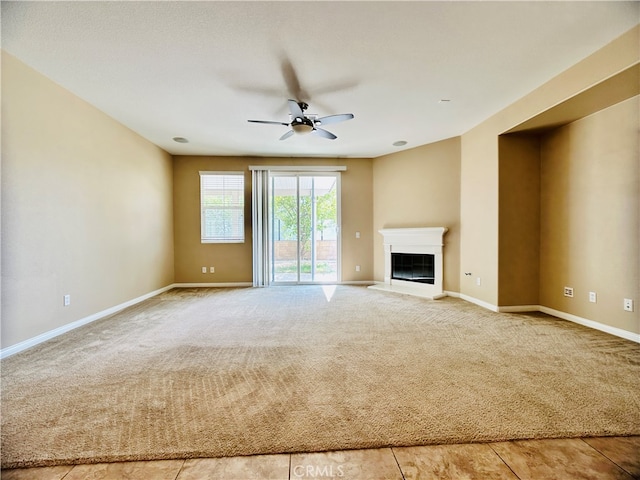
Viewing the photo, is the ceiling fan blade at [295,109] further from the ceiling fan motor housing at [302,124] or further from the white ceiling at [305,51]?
the white ceiling at [305,51]

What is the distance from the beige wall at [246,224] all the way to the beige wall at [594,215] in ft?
9.87

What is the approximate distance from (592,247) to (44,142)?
6268 mm

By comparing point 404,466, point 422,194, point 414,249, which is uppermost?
point 422,194

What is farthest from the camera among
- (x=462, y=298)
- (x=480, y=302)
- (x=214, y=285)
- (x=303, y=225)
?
(x=303, y=225)

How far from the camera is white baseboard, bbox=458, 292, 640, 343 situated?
273cm

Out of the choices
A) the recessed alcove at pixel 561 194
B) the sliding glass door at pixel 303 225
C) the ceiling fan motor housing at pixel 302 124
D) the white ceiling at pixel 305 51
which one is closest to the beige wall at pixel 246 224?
the sliding glass door at pixel 303 225

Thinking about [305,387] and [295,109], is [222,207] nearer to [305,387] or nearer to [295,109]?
[295,109]

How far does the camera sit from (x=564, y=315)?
334 cm

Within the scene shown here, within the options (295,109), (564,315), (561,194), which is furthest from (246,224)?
(564,315)

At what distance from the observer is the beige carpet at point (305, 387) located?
55.8 inches

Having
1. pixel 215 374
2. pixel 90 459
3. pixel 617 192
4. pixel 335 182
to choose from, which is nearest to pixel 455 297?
pixel 617 192

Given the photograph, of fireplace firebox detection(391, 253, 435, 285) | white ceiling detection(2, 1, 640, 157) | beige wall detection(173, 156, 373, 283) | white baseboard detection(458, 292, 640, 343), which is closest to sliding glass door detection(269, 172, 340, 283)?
beige wall detection(173, 156, 373, 283)

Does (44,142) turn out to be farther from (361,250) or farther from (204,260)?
(361,250)

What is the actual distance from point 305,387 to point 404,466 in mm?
801
